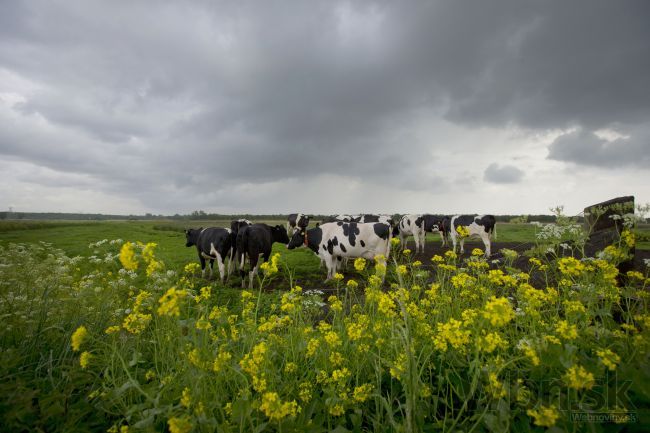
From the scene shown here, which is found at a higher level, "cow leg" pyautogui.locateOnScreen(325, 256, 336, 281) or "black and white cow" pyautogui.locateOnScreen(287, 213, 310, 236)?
"black and white cow" pyautogui.locateOnScreen(287, 213, 310, 236)

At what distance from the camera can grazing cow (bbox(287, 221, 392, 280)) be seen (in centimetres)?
1238

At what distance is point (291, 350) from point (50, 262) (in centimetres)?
565

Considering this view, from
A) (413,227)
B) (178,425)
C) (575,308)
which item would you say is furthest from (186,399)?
(413,227)

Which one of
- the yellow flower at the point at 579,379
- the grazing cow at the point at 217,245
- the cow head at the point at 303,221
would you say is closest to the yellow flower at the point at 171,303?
the yellow flower at the point at 579,379

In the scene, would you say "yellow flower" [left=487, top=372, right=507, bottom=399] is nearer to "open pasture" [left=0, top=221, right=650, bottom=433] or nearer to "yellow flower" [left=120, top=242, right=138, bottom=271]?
"open pasture" [left=0, top=221, right=650, bottom=433]

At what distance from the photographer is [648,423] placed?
164 centimetres

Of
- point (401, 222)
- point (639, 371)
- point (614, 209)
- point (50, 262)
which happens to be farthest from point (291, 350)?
point (401, 222)

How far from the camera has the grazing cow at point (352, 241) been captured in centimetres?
1238

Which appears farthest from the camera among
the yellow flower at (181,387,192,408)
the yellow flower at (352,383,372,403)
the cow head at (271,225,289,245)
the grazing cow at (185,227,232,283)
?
the cow head at (271,225,289,245)

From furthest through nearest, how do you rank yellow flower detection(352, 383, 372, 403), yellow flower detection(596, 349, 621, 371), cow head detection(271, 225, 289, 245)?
cow head detection(271, 225, 289, 245)
yellow flower detection(352, 383, 372, 403)
yellow flower detection(596, 349, 621, 371)

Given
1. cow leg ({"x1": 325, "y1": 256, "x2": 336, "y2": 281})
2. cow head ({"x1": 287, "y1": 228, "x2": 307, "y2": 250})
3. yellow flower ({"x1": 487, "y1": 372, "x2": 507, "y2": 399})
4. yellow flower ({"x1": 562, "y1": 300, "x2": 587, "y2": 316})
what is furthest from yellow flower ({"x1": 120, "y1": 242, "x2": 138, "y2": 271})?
cow head ({"x1": 287, "y1": 228, "x2": 307, "y2": 250})

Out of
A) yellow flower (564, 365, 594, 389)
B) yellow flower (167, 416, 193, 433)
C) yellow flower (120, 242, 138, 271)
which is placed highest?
yellow flower (120, 242, 138, 271)

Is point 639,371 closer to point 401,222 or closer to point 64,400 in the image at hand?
point 64,400

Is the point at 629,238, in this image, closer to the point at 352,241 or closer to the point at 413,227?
the point at 352,241
